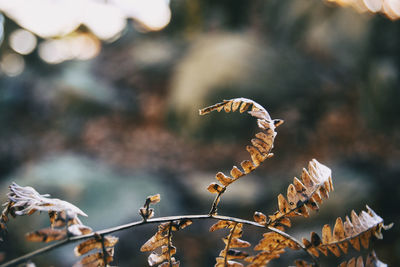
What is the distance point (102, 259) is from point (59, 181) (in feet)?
15.8

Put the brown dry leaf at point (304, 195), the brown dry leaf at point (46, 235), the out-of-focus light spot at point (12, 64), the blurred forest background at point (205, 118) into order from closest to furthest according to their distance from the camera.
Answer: the brown dry leaf at point (46, 235), the brown dry leaf at point (304, 195), the blurred forest background at point (205, 118), the out-of-focus light spot at point (12, 64)

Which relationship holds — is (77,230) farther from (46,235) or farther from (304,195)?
(304,195)

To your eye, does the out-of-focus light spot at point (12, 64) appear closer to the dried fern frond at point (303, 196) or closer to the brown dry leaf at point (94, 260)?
the brown dry leaf at point (94, 260)

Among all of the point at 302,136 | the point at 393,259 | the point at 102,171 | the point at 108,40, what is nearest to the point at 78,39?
the point at 108,40

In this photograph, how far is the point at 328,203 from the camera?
4.17 meters

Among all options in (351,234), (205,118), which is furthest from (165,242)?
(205,118)

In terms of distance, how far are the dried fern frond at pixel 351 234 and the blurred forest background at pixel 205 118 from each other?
10.1 ft

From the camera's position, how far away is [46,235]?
55 centimetres

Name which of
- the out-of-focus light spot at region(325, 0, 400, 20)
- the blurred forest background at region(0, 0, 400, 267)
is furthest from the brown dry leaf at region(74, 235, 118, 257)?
the out-of-focus light spot at region(325, 0, 400, 20)

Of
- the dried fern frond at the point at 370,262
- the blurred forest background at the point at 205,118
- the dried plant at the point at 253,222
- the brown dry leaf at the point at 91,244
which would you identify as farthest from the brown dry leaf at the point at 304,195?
the blurred forest background at the point at 205,118

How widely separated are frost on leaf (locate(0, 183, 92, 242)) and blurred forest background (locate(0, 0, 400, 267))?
331 centimetres

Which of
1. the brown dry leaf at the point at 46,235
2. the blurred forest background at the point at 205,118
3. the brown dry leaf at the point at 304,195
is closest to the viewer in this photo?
the brown dry leaf at the point at 46,235

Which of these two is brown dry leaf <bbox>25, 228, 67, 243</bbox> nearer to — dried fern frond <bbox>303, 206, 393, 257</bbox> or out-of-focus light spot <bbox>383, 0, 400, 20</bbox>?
dried fern frond <bbox>303, 206, 393, 257</bbox>

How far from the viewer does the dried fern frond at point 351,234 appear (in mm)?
628
